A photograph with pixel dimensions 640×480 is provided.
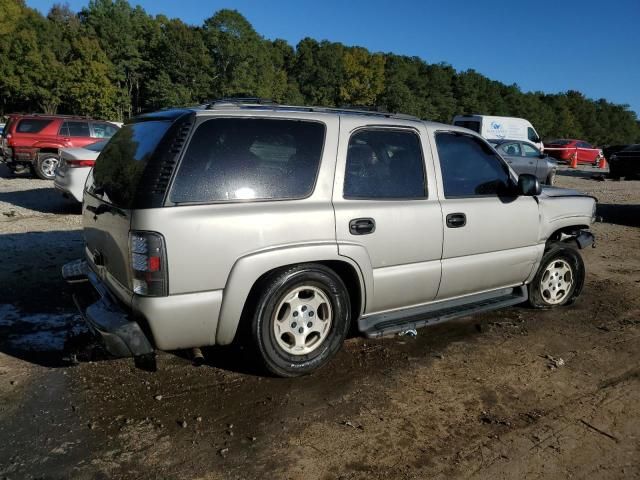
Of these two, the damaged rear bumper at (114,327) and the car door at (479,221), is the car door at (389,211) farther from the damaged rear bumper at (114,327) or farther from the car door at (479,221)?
the damaged rear bumper at (114,327)

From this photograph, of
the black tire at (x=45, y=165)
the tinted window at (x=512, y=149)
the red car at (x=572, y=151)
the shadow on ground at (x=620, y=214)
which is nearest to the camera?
the shadow on ground at (x=620, y=214)

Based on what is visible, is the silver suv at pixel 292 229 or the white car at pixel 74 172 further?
the white car at pixel 74 172

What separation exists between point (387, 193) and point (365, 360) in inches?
50.3

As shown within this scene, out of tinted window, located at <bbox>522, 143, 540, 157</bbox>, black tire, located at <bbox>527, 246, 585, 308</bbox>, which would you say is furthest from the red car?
black tire, located at <bbox>527, 246, 585, 308</bbox>

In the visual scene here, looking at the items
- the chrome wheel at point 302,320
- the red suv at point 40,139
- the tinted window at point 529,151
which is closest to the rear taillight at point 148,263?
the chrome wheel at point 302,320

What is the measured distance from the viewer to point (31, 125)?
14.6 m

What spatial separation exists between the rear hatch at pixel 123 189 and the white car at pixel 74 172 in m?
5.62

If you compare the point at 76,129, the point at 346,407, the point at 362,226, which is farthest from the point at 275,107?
the point at 76,129

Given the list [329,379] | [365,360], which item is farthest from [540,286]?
[329,379]

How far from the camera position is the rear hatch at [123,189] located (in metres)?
3.10

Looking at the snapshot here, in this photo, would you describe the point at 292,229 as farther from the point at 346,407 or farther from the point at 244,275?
the point at 346,407

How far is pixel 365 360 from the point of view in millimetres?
4027

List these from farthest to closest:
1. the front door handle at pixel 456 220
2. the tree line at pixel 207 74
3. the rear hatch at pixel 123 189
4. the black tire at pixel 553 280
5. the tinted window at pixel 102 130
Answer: the tree line at pixel 207 74 < the tinted window at pixel 102 130 < the black tire at pixel 553 280 < the front door handle at pixel 456 220 < the rear hatch at pixel 123 189

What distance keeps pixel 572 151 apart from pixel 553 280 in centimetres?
3006
